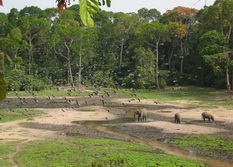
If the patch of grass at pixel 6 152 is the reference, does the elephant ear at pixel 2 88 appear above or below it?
above

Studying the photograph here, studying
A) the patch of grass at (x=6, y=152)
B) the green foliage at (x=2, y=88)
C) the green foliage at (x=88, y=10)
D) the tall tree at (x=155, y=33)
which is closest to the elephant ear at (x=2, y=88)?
the green foliage at (x=2, y=88)

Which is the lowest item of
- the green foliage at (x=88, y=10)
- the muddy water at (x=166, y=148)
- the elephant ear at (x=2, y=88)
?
the muddy water at (x=166, y=148)

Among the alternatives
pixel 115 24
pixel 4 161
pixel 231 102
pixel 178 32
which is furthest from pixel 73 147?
pixel 115 24

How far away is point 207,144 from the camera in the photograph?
50.4ft

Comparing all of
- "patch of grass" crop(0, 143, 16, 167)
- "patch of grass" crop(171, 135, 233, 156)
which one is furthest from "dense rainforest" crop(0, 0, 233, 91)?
"patch of grass" crop(0, 143, 16, 167)

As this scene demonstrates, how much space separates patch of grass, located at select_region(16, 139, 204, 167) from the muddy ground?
1.79m

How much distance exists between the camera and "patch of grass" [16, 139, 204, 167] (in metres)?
12.2

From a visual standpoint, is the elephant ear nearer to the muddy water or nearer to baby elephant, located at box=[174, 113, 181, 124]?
the muddy water

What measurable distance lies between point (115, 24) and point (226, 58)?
20.0 metres

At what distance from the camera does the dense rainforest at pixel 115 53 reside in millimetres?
42438

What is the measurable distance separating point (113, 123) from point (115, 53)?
28.7 m

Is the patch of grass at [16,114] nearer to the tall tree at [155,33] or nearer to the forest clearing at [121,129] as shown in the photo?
the forest clearing at [121,129]

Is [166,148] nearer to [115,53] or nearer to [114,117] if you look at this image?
[114,117]

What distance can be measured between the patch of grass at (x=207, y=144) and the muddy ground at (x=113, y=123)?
503 millimetres
